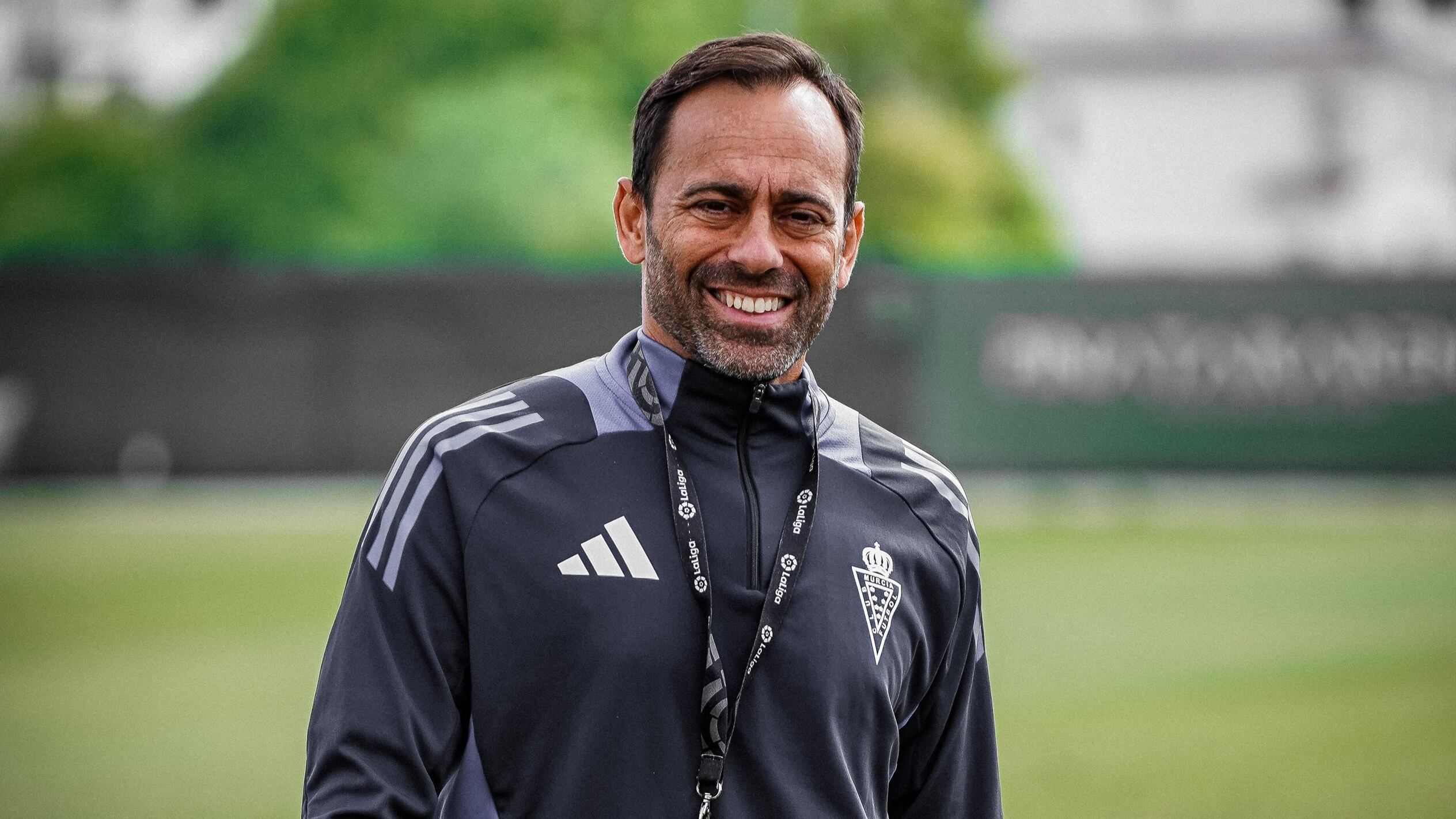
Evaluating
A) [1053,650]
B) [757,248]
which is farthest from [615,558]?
[1053,650]

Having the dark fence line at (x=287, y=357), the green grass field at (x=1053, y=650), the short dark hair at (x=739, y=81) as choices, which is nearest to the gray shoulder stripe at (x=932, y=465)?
the short dark hair at (x=739, y=81)

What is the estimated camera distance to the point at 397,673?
7.32ft

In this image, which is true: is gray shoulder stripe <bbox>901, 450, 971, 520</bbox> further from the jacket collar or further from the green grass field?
the green grass field

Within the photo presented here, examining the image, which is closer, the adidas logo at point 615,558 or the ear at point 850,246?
the adidas logo at point 615,558

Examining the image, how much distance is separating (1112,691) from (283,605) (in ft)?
16.7

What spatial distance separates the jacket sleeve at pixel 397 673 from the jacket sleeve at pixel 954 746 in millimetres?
702

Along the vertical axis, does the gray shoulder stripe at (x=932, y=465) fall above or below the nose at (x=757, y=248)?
below

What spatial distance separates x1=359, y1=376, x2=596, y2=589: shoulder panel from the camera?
231 centimetres

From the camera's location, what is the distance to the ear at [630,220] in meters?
2.61

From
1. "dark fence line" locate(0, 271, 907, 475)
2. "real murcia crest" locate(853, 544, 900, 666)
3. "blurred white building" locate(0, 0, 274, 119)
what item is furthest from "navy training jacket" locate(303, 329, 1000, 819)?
"blurred white building" locate(0, 0, 274, 119)

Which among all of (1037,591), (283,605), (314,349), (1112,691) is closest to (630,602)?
(1112,691)

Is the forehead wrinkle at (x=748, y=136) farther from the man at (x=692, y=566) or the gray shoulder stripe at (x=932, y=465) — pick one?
the gray shoulder stripe at (x=932, y=465)

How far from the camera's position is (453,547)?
2309 millimetres

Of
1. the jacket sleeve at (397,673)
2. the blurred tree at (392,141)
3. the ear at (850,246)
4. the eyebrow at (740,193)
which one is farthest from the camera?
the blurred tree at (392,141)
